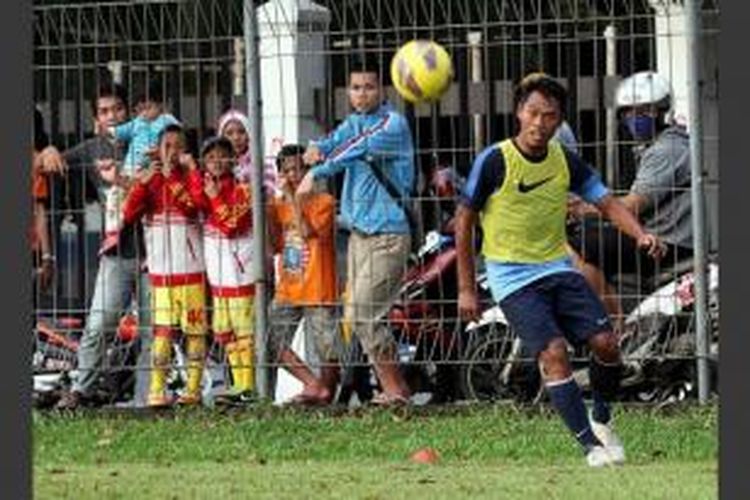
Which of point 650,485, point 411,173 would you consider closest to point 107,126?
point 411,173

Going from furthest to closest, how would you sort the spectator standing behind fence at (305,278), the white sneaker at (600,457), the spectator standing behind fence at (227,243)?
1. the spectator standing behind fence at (227,243)
2. the spectator standing behind fence at (305,278)
3. the white sneaker at (600,457)

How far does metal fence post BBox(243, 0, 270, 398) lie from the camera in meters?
15.2

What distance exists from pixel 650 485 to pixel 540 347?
1.33 meters

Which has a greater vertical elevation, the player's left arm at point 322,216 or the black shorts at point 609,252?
the player's left arm at point 322,216

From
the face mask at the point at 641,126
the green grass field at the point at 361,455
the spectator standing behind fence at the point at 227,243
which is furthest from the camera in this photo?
the spectator standing behind fence at the point at 227,243

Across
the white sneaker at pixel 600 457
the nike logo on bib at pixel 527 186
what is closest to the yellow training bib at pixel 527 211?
the nike logo on bib at pixel 527 186

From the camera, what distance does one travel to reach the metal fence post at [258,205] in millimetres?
15164

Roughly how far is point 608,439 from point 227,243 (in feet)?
12.3

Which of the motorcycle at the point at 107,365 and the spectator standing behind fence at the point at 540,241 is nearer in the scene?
the spectator standing behind fence at the point at 540,241

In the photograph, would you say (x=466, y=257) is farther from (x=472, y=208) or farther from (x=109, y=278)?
(x=109, y=278)

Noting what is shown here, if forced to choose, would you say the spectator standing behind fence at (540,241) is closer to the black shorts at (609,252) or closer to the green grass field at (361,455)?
the green grass field at (361,455)

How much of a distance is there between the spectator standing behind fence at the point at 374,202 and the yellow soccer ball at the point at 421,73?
20 cm

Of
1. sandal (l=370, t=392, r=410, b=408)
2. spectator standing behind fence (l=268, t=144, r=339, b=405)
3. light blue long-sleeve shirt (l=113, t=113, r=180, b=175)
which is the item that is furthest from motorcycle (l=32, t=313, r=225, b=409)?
sandal (l=370, t=392, r=410, b=408)

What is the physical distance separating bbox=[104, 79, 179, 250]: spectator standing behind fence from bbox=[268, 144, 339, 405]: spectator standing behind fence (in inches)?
30.7
